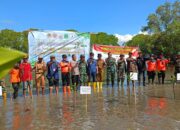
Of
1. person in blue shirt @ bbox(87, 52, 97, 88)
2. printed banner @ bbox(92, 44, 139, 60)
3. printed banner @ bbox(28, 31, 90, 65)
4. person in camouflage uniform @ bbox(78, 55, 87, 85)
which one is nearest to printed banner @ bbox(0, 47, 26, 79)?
person in camouflage uniform @ bbox(78, 55, 87, 85)

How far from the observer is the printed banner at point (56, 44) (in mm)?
17625

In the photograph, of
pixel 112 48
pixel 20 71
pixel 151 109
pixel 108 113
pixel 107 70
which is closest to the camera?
pixel 108 113

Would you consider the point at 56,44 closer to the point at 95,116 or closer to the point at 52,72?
the point at 52,72

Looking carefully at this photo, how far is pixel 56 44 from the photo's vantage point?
18.2 meters

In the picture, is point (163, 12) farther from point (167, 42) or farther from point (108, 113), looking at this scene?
point (108, 113)

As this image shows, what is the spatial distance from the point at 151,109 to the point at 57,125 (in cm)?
308

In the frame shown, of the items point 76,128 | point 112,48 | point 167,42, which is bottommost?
point 76,128

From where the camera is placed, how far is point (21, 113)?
9.94 metres

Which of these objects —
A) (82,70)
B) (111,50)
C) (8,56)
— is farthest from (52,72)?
(8,56)

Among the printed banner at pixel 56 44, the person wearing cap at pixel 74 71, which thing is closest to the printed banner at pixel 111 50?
the printed banner at pixel 56 44

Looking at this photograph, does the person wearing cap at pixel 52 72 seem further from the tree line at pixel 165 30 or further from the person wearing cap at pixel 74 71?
the tree line at pixel 165 30

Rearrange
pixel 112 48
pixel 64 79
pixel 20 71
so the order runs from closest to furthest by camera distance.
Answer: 1. pixel 20 71
2. pixel 64 79
3. pixel 112 48

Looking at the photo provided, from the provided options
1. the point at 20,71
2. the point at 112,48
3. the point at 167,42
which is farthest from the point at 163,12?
the point at 20,71

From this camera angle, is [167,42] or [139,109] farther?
[167,42]
